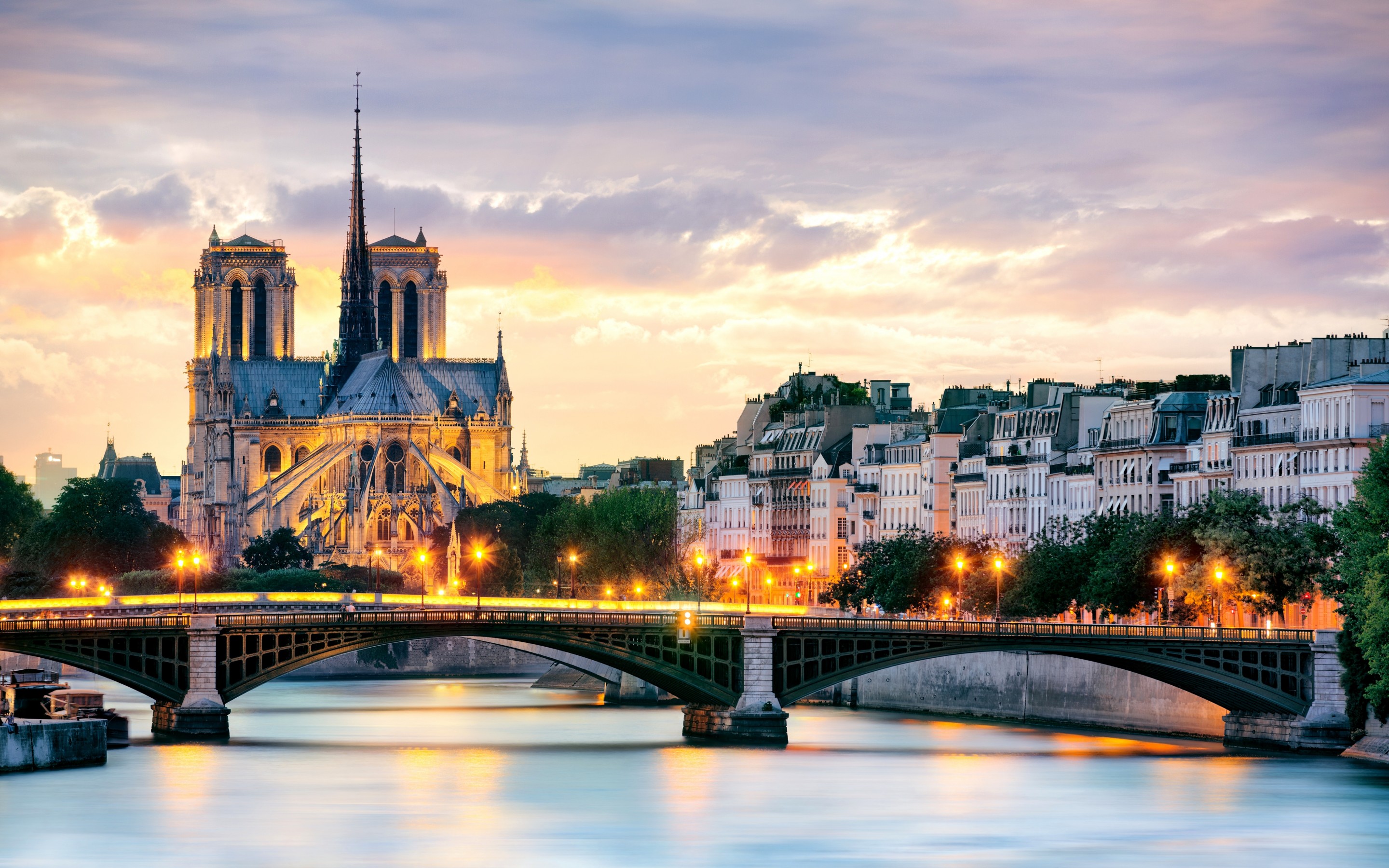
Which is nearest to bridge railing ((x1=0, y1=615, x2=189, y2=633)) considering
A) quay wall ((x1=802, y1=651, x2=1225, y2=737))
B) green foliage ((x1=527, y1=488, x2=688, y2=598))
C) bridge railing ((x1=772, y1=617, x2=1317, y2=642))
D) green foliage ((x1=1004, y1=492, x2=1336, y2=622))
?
bridge railing ((x1=772, y1=617, x2=1317, y2=642))

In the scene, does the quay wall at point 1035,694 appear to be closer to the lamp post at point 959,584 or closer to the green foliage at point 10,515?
the lamp post at point 959,584

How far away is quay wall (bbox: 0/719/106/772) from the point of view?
81.6 metres

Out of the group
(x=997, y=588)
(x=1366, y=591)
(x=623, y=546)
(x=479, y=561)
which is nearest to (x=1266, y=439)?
(x=997, y=588)

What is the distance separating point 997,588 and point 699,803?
3404 cm

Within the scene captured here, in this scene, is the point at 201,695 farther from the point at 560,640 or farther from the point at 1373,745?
the point at 1373,745

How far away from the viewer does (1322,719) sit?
287ft

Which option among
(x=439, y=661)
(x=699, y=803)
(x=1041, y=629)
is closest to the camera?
(x=699, y=803)

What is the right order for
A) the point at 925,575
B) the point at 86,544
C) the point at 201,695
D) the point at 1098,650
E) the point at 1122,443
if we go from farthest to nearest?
the point at 86,544 → the point at 925,575 → the point at 1122,443 → the point at 201,695 → the point at 1098,650

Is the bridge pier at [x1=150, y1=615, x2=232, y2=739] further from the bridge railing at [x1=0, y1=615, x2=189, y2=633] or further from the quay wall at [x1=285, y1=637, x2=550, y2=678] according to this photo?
the quay wall at [x1=285, y1=637, x2=550, y2=678]

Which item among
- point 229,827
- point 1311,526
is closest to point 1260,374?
point 1311,526

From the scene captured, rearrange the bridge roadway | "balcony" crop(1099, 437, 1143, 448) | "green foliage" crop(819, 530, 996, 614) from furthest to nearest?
"green foliage" crop(819, 530, 996, 614), "balcony" crop(1099, 437, 1143, 448), the bridge roadway

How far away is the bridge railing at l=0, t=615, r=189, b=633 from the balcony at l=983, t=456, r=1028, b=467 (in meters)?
46.0

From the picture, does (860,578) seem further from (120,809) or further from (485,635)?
(120,809)

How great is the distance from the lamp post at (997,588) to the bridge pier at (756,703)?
15094mm
